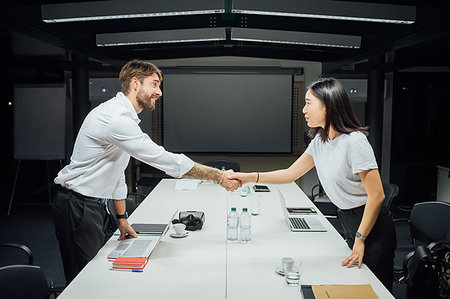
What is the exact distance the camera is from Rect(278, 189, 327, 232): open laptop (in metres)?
3.03

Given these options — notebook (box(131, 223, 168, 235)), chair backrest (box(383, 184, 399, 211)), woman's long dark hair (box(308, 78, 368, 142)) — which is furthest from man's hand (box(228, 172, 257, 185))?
chair backrest (box(383, 184, 399, 211))

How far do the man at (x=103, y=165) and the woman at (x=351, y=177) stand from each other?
869 millimetres

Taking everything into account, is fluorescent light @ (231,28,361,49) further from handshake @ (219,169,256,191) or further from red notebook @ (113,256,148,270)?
red notebook @ (113,256,148,270)

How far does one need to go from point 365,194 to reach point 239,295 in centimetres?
98

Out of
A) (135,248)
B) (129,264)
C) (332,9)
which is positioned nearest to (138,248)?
(135,248)

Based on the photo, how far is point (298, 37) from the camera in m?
4.56

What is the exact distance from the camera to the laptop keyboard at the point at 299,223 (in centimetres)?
307

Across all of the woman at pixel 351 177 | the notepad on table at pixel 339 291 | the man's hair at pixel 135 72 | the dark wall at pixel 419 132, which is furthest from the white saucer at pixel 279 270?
the dark wall at pixel 419 132

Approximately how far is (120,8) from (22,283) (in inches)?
83.8

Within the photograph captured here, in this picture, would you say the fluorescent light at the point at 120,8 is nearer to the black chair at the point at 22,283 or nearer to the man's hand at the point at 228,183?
the man's hand at the point at 228,183

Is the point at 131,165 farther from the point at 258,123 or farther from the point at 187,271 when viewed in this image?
the point at 187,271

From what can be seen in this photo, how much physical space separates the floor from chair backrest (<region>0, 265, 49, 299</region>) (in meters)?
2.04

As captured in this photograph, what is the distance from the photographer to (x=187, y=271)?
2.23 meters

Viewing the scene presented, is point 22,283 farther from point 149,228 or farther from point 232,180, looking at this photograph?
point 232,180
